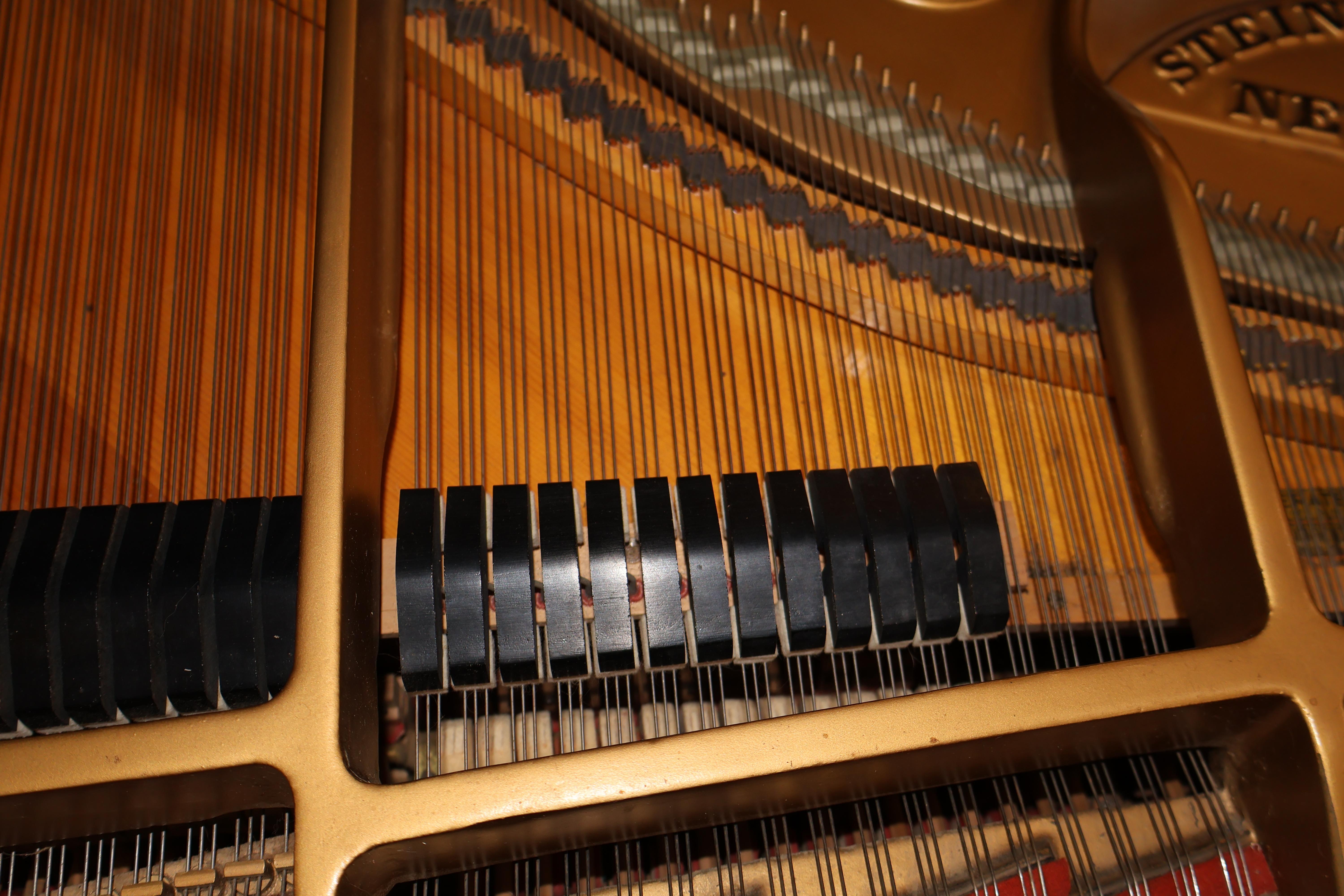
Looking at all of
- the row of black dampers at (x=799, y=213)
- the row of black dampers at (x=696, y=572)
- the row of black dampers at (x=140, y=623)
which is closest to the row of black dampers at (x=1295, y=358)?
the row of black dampers at (x=799, y=213)

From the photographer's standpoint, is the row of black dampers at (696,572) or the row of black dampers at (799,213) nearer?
the row of black dampers at (696,572)

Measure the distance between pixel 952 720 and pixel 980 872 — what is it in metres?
0.38

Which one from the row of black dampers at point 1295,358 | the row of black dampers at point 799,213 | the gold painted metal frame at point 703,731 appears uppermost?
the row of black dampers at point 799,213

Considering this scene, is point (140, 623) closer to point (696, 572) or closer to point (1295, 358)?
point (696, 572)

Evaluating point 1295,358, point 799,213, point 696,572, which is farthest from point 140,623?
point 1295,358

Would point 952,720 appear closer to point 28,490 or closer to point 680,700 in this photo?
point 680,700

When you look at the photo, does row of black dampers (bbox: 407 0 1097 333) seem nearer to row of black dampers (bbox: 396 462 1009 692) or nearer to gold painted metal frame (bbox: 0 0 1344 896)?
gold painted metal frame (bbox: 0 0 1344 896)

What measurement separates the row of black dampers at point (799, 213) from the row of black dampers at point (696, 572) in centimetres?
60

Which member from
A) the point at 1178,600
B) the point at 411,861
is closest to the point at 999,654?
the point at 1178,600

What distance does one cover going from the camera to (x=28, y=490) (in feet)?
4.24

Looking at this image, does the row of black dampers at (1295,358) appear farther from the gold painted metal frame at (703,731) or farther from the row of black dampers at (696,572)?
the row of black dampers at (696,572)

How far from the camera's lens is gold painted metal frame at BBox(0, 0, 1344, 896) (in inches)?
35.1

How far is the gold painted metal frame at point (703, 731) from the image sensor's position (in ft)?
2.93

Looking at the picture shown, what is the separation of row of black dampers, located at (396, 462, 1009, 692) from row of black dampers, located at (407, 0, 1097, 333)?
598mm
